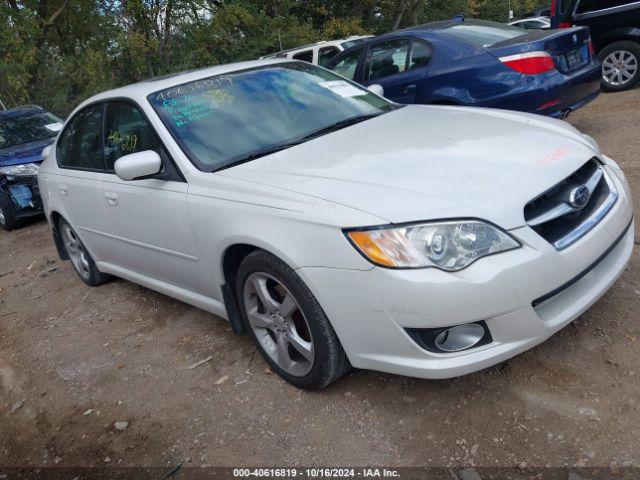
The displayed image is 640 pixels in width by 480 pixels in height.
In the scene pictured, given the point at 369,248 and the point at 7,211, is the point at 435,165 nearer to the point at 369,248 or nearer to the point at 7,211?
the point at 369,248

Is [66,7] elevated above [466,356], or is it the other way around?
[66,7]

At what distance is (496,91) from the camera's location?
5336 mm

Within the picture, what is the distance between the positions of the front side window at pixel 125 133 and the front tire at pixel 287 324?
1028 mm

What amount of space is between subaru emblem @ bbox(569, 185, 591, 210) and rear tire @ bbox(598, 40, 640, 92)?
22.2 feet

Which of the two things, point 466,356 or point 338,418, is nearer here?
point 466,356

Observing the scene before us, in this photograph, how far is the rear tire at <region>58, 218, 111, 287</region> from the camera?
462cm

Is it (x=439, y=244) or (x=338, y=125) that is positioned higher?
(x=338, y=125)

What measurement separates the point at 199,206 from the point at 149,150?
54 centimetres

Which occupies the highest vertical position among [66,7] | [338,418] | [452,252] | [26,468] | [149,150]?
[66,7]

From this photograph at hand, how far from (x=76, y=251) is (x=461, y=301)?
3.82m

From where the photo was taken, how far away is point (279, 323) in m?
2.72

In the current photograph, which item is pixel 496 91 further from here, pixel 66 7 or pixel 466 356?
pixel 66 7

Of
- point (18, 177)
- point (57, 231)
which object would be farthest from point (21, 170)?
point (57, 231)

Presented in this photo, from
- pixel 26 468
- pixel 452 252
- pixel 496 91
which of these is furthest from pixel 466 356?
A: pixel 496 91
